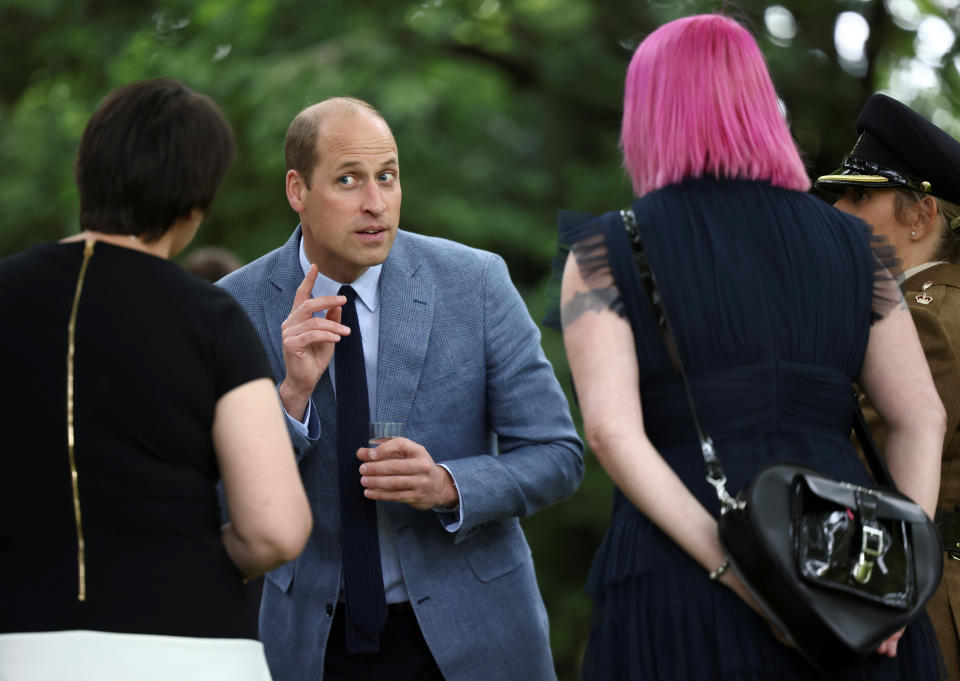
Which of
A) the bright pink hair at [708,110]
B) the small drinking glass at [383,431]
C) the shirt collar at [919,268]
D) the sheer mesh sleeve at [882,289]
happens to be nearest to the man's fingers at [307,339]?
the small drinking glass at [383,431]

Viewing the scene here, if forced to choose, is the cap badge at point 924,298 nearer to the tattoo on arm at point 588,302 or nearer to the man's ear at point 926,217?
the man's ear at point 926,217

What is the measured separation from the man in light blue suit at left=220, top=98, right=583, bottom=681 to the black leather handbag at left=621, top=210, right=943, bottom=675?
0.89 metres

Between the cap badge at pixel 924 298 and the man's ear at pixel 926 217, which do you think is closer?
the cap badge at pixel 924 298

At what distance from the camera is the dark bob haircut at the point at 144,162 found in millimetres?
2068

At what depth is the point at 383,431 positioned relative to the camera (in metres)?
2.68

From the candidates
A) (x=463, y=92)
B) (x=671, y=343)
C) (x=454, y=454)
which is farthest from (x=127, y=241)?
(x=463, y=92)

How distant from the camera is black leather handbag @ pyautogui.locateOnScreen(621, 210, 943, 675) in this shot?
6.69 feet

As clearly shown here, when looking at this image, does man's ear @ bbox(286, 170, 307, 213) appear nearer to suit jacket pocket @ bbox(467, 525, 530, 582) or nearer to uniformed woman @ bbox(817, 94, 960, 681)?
suit jacket pocket @ bbox(467, 525, 530, 582)

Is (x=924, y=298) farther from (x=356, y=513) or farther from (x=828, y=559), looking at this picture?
(x=356, y=513)

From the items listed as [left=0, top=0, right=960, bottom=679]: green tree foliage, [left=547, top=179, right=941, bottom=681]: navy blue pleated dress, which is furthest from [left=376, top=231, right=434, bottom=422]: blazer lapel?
[left=0, top=0, right=960, bottom=679]: green tree foliage

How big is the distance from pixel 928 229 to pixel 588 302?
137cm

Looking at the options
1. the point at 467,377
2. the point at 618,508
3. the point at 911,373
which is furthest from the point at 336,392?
the point at 911,373

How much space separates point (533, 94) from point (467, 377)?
462 centimetres

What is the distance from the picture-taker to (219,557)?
6.72ft
